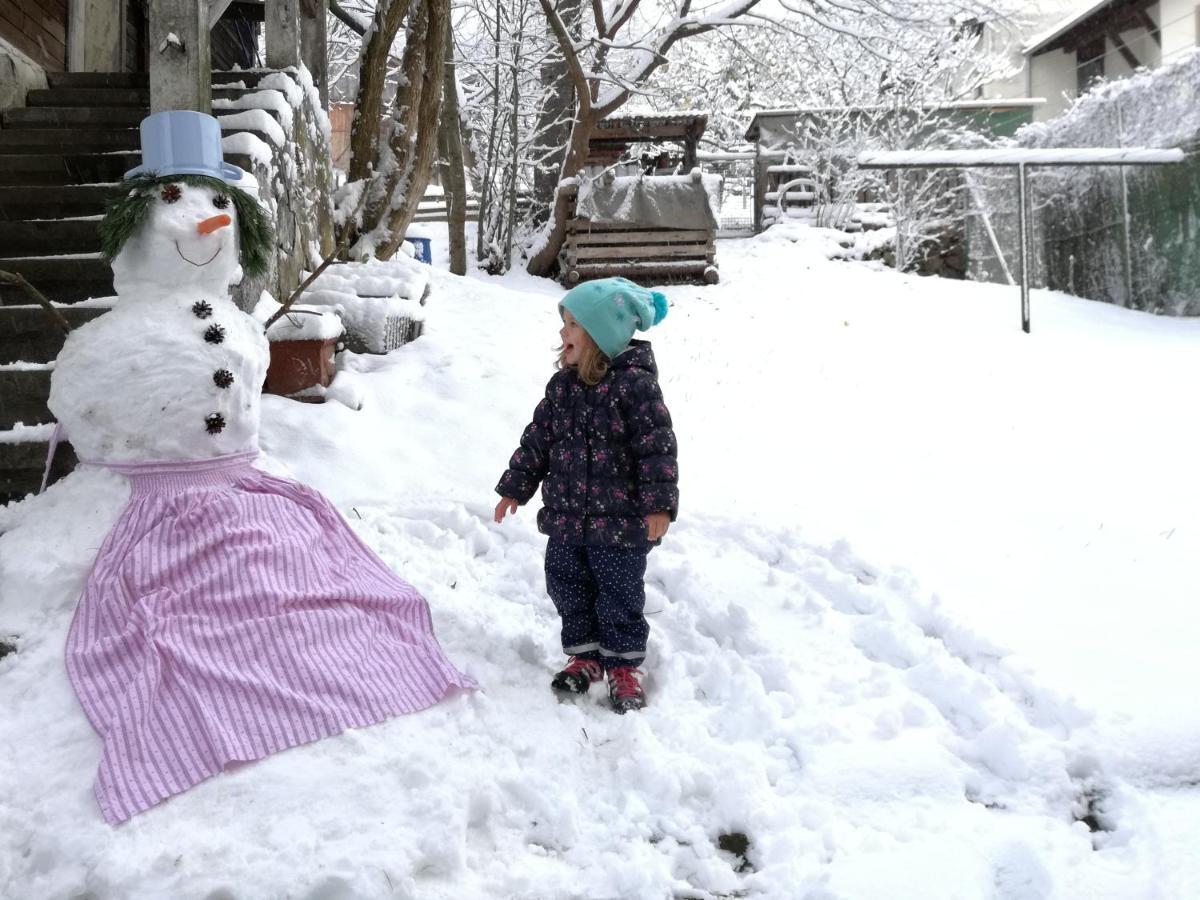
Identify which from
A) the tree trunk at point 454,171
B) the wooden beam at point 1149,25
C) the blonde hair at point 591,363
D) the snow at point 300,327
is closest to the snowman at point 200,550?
the blonde hair at point 591,363

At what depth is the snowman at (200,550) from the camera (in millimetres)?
2213

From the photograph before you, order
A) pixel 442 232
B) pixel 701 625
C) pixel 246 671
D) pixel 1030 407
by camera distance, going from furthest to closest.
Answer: pixel 442 232
pixel 1030 407
pixel 701 625
pixel 246 671

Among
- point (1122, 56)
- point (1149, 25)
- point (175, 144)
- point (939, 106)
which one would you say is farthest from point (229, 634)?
point (1122, 56)

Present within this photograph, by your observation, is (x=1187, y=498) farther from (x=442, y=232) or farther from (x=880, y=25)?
(x=442, y=232)

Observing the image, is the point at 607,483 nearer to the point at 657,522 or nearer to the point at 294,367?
the point at 657,522

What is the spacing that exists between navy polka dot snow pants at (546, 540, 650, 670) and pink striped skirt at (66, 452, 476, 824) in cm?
40

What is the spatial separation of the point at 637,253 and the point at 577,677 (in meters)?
9.26

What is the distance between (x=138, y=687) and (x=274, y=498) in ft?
2.43

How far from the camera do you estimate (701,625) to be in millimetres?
3135

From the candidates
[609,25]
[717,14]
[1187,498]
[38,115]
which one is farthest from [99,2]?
[1187,498]

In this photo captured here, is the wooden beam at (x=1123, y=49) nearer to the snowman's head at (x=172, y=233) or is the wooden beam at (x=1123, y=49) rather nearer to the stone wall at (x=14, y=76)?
the stone wall at (x=14, y=76)

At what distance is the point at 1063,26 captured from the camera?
21.2 meters

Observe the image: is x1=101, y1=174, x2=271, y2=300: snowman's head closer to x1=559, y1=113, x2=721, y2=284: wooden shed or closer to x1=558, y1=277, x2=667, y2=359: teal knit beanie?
x1=558, y1=277, x2=667, y2=359: teal knit beanie

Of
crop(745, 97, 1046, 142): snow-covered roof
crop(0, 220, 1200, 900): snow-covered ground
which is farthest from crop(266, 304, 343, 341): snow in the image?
crop(745, 97, 1046, 142): snow-covered roof
